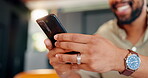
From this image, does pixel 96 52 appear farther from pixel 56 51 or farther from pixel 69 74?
pixel 69 74

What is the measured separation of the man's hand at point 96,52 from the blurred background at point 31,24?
2.48 metres

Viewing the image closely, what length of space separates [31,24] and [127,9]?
385 centimetres

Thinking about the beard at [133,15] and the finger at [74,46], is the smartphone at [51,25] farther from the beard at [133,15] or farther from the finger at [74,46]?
the beard at [133,15]

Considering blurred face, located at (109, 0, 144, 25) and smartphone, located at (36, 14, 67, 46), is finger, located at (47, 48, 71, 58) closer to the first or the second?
smartphone, located at (36, 14, 67, 46)

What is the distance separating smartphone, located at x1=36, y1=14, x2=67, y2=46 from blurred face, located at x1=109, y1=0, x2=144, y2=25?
15.5 inches

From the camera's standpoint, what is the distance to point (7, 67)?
350cm

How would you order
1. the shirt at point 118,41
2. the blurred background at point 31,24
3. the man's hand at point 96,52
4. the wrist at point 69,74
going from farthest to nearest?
1. the blurred background at point 31,24
2. the shirt at point 118,41
3. the wrist at point 69,74
4. the man's hand at point 96,52

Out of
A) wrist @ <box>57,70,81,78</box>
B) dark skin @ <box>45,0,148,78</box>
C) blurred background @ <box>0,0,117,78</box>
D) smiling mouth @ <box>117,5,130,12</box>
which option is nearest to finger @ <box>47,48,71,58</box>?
dark skin @ <box>45,0,148,78</box>

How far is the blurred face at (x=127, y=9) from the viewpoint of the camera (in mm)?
782

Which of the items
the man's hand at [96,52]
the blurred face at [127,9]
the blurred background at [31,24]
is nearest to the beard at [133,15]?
the blurred face at [127,9]

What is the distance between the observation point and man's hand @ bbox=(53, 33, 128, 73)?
423 millimetres

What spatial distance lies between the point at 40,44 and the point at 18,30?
30.0 inches

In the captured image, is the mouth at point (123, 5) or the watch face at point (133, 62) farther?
the mouth at point (123, 5)

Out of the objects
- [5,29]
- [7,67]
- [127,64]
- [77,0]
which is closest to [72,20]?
[77,0]
